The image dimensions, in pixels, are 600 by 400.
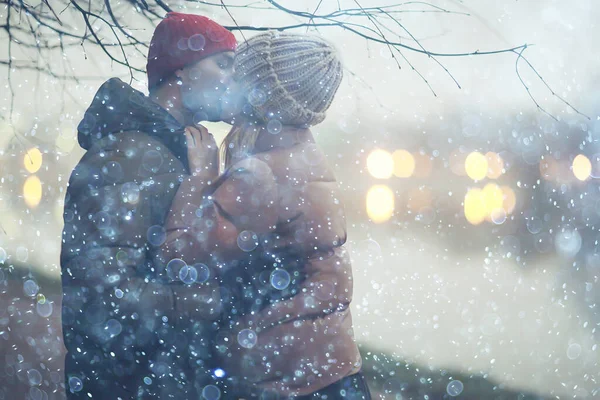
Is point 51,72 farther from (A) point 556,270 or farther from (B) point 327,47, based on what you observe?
(A) point 556,270

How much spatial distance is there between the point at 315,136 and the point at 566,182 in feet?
1.24

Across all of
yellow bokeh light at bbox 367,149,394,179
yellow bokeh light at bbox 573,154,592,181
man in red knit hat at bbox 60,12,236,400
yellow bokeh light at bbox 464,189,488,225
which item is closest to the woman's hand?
man in red knit hat at bbox 60,12,236,400

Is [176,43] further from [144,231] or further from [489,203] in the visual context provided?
[489,203]

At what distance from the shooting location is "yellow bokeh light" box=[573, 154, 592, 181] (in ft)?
2.71

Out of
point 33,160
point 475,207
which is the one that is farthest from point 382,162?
point 33,160

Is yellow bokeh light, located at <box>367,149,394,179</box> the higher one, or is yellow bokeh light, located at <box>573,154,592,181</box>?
yellow bokeh light, located at <box>367,149,394,179</box>

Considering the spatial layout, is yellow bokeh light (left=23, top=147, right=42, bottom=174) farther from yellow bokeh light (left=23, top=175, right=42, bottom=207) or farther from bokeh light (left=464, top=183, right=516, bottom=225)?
bokeh light (left=464, top=183, right=516, bottom=225)

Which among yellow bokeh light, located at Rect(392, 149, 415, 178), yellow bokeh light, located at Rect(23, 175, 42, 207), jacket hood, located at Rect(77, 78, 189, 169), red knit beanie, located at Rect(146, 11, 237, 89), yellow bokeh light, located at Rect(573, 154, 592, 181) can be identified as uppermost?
red knit beanie, located at Rect(146, 11, 237, 89)

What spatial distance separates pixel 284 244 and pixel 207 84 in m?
0.24

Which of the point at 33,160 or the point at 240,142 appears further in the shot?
the point at 33,160

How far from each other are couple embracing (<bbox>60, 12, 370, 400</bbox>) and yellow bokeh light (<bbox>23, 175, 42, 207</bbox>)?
0.12 m

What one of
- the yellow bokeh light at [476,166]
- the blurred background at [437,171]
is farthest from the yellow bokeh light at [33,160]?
the yellow bokeh light at [476,166]

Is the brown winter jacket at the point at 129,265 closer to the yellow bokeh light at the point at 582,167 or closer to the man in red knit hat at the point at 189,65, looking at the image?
the man in red knit hat at the point at 189,65

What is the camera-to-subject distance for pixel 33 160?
840 mm
